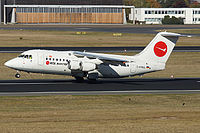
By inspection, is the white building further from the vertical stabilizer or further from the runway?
the vertical stabilizer

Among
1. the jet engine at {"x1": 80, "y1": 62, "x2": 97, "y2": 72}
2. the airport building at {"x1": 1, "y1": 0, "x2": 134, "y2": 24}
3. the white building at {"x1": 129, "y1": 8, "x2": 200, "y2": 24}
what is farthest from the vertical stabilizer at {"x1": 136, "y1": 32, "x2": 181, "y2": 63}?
the white building at {"x1": 129, "y1": 8, "x2": 200, "y2": 24}

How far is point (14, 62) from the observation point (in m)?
41.0

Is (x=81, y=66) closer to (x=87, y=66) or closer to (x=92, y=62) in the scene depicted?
(x=87, y=66)

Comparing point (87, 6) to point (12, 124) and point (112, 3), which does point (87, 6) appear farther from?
point (12, 124)

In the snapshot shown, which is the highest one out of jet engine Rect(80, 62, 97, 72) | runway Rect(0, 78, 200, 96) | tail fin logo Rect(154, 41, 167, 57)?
tail fin logo Rect(154, 41, 167, 57)

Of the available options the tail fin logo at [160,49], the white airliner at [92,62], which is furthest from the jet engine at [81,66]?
the tail fin logo at [160,49]

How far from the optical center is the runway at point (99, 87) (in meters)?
36.4

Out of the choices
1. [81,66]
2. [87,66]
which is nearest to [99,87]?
[87,66]

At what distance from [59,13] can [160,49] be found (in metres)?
142

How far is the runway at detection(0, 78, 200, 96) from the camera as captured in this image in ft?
119

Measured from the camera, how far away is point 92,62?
41.3 meters

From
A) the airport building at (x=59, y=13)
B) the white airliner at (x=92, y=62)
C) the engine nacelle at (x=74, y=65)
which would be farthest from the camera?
the airport building at (x=59, y=13)

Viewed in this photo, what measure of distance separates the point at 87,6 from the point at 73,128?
159745 millimetres

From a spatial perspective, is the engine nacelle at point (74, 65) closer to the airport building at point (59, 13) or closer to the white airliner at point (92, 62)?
the white airliner at point (92, 62)
